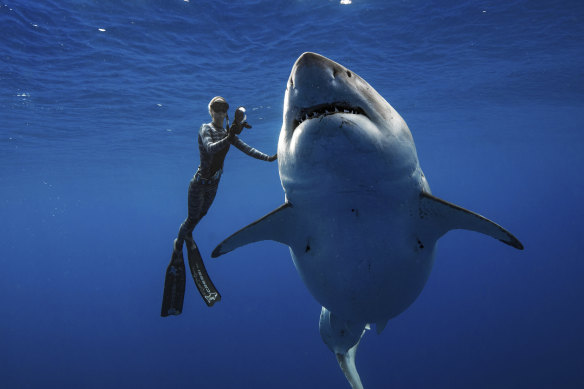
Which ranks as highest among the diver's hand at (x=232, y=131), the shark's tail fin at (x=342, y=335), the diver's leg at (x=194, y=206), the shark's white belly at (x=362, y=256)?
the diver's hand at (x=232, y=131)

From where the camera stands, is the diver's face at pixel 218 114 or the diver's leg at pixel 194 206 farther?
the diver's leg at pixel 194 206

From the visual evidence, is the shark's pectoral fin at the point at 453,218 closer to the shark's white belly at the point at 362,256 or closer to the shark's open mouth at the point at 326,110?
the shark's white belly at the point at 362,256

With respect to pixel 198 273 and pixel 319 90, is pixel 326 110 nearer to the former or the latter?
pixel 319 90

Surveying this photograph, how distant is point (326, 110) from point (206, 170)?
3.65 meters

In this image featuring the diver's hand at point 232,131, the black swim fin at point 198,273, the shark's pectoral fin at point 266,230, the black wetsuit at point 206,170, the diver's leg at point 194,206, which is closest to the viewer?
the shark's pectoral fin at point 266,230

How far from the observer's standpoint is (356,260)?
287cm

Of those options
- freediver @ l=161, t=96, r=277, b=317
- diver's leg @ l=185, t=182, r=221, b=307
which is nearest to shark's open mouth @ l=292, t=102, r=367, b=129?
freediver @ l=161, t=96, r=277, b=317

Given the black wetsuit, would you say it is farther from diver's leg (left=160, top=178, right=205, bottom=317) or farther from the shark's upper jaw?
the shark's upper jaw

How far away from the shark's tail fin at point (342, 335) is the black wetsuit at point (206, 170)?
9.08ft

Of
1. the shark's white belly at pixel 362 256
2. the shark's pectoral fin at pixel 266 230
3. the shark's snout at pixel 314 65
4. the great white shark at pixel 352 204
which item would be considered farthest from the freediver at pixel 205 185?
the shark's snout at pixel 314 65

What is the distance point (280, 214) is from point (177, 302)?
15.0 feet

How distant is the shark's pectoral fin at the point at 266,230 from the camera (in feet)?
9.60

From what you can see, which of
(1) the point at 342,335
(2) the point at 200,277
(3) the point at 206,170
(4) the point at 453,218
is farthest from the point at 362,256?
(2) the point at 200,277

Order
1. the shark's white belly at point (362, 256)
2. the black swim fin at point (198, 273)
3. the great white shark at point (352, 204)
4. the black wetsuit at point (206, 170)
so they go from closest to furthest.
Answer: the great white shark at point (352, 204) → the shark's white belly at point (362, 256) → the black wetsuit at point (206, 170) → the black swim fin at point (198, 273)
